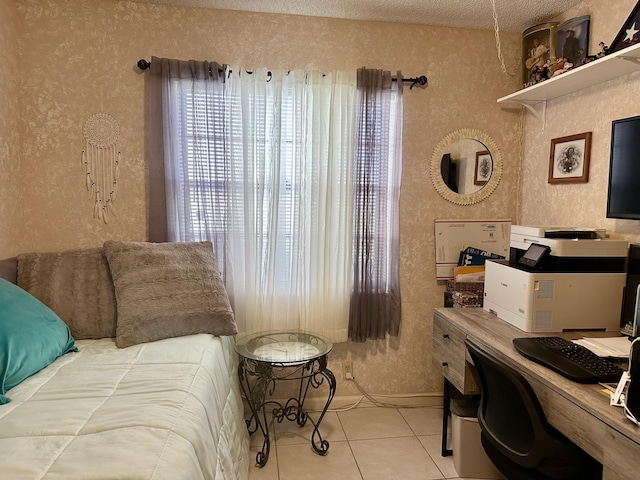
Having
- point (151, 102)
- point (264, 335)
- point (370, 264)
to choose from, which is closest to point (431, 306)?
point (370, 264)

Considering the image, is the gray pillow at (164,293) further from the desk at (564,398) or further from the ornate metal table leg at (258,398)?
the desk at (564,398)

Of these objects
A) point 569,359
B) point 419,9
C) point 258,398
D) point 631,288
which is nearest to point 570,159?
point 631,288

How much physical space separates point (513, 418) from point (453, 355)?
1.96ft

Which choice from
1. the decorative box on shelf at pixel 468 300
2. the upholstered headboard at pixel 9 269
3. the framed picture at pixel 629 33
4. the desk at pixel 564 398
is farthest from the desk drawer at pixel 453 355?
the upholstered headboard at pixel 9 269

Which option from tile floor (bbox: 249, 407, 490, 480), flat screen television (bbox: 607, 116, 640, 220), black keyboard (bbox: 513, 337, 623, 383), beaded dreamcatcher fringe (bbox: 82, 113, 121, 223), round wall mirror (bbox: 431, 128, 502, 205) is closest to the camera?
black keyboard (bbox: 513, 337, 623, 383)

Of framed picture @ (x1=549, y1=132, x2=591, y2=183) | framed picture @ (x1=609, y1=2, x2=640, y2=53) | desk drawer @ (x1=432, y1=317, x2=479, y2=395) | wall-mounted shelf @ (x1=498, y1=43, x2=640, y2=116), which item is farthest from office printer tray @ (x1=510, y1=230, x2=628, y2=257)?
framed picture @ (x1=609, y1=2, x2=640, y2=53)

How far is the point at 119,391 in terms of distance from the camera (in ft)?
4.94

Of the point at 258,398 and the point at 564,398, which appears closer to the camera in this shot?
the point at 564,398

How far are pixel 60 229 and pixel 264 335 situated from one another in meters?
1.32

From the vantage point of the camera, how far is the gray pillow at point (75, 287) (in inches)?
82.4

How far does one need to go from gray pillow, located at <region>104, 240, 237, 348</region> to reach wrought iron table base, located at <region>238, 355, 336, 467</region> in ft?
1.07

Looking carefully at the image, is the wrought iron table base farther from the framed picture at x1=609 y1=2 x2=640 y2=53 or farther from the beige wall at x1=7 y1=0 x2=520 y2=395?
the framed picture at x1=609 y1=2 x2=640 y2=53

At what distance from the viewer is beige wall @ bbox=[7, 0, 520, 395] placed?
2.39 meters

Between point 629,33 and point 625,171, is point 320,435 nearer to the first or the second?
point 625,171
